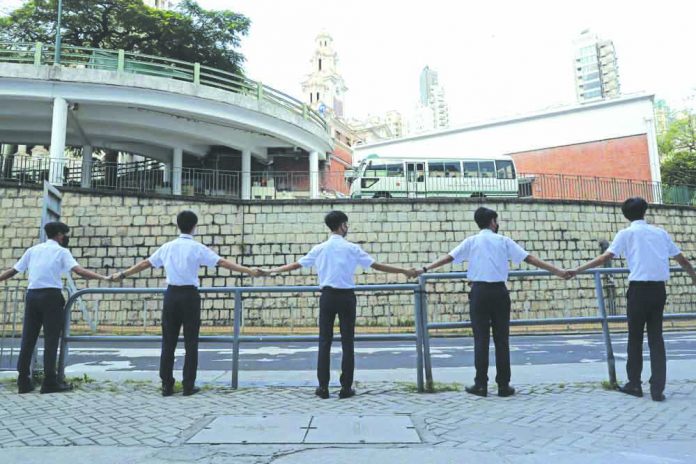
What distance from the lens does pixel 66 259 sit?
505cm

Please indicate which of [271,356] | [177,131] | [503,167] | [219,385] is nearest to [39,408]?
[219,385]

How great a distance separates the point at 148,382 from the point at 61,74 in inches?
664

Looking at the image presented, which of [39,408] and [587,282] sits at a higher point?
[587,282]

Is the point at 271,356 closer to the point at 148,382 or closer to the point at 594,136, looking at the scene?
the point at 148,382

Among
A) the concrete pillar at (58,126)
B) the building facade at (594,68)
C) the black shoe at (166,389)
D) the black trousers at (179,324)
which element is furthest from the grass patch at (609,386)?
the building facade at (594,68)

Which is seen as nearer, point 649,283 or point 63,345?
point 649,283

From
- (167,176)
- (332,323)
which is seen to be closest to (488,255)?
(332,323)

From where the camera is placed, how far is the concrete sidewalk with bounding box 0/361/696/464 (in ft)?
9.26

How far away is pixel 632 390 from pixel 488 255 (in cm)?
185

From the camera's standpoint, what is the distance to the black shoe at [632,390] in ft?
14.7

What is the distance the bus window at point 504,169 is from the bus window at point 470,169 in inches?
37.6

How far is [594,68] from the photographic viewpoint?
132000 mm

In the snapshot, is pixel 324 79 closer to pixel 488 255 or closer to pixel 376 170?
pixel 376 170

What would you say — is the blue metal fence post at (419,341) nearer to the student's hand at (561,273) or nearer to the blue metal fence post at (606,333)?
the student's hand at (561,273)
